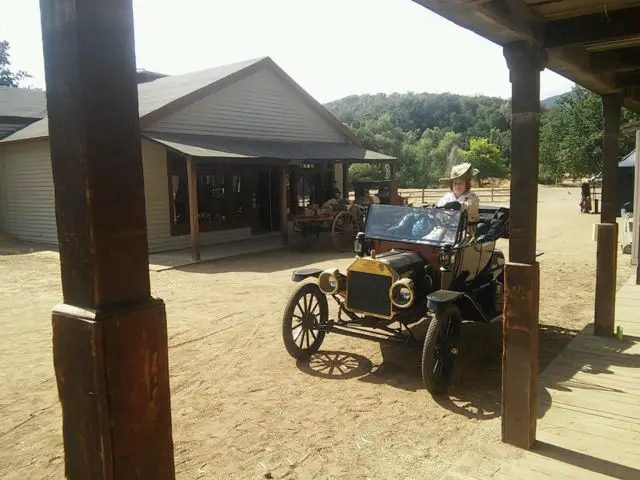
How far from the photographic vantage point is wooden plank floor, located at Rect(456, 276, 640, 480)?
136 inches

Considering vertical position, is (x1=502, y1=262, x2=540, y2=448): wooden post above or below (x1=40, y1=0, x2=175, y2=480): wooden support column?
below

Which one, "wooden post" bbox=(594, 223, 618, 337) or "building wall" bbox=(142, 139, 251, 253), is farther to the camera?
"building wall" bbox=(142, 139, 251, 253)

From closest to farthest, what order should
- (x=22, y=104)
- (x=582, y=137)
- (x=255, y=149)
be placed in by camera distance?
(x=255, y=149) → (x=22, y=104) → (x=582, y=137)

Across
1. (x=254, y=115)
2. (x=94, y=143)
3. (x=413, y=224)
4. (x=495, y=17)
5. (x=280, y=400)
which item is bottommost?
(x=280, y=400)

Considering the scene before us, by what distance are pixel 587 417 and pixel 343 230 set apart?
416 inches

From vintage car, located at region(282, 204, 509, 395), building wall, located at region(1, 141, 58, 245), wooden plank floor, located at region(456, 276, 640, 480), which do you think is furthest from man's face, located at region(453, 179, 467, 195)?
building wall, located at region(1, 141, 58, 245)

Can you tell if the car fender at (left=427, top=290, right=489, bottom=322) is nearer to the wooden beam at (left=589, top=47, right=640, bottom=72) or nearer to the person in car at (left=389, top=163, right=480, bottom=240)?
the person in car at (left=389, top=163, right=480, bottom=240)

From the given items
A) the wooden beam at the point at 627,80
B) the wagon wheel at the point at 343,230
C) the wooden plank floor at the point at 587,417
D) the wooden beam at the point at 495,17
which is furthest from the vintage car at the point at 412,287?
the wagon wheel at the point at 343,230

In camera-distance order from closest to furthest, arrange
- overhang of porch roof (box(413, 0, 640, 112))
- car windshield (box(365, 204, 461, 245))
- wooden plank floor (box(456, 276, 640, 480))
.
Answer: overhang of porch roof (box(413, 0, 640, 112)) < wooden plank floor (box(456, 276, 640, 480)) < car windshield (box(365, 204, 461, 245))

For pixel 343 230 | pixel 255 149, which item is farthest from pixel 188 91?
pixel 343 230

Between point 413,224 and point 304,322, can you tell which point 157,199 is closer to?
point 304,322

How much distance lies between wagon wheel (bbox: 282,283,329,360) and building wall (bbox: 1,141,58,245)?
1256 centimetres

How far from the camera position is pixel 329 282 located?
565 cm

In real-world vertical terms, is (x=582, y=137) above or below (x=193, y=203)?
above
